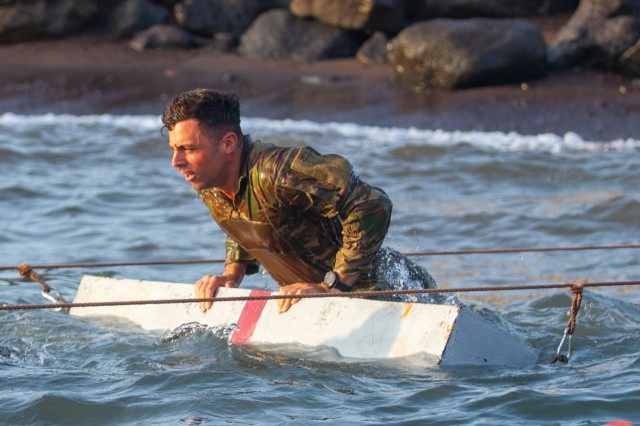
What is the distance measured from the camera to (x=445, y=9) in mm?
17578

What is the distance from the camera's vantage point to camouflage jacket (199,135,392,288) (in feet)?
17.5

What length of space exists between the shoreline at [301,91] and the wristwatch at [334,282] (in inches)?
356

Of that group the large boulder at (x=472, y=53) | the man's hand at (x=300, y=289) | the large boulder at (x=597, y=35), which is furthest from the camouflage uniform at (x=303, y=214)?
the large boulder at (x=597, y=35)

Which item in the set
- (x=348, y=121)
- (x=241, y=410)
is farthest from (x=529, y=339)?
(x=348, y=121)

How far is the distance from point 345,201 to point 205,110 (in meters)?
0.75

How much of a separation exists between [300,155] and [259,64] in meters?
12.1

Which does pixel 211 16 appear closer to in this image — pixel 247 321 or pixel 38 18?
pixel 38 18

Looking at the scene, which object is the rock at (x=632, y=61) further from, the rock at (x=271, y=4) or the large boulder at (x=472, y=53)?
the rock at (x=271, y=4)

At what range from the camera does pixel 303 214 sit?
222 inches

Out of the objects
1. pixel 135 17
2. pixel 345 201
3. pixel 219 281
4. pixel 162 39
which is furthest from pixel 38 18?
pixel 345 201

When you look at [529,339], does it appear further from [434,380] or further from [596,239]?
[596,239]

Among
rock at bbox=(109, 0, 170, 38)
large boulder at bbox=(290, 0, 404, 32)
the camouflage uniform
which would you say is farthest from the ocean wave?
the camouflage uniform

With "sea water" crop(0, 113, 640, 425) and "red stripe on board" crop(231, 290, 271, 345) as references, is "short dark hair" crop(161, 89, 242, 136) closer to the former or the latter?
"red stripe on board" crop(231, 290, 271, 345)

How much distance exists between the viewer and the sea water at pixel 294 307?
5387 millimetres
